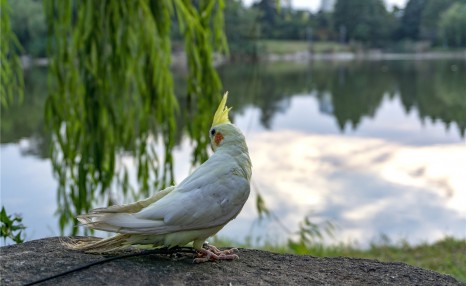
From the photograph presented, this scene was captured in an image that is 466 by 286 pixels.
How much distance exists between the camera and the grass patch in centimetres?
522

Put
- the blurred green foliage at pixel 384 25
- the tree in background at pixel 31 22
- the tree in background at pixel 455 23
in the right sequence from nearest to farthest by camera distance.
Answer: the tree in background at pixel 31 22
the tree in background at pixel 455 23
the blurred green foliage at pixel 384 25

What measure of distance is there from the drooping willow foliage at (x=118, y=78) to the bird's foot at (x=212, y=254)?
159 centimetres

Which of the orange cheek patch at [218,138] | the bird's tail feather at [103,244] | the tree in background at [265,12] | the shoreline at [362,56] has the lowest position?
the shoreline at [362,56]

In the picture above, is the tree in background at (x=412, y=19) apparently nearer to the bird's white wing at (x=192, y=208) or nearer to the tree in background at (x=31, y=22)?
the tree in background at (x=31, y=22)

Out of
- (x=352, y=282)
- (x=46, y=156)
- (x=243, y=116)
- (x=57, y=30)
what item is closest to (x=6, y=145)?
(x=46, y=156)

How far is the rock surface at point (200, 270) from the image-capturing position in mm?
1854

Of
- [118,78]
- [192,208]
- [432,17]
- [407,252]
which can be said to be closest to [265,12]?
[407,252]

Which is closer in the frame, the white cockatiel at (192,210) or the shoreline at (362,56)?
the white cockatiel at (192,210)

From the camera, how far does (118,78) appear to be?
12.3ft

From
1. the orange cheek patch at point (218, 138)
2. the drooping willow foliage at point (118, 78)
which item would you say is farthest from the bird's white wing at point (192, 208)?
the drooping willow foliage at point (118, 78)

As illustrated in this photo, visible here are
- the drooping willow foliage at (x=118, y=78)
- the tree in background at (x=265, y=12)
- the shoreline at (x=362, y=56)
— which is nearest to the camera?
the drooping willow foliage at (x=118, y=78)

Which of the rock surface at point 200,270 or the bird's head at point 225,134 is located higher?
the bird's head at point 225,134

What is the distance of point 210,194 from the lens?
1.94m

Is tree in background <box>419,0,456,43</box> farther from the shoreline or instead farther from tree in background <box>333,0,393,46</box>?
tree in background <box>333,0,393,46</box>
